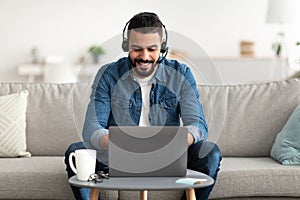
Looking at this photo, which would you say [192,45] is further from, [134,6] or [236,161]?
[134,6]

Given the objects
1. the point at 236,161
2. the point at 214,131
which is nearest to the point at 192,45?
the point at 214,131

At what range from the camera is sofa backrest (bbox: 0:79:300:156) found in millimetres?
3342

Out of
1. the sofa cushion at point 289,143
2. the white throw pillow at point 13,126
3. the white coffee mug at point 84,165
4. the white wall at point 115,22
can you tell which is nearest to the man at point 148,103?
the white coffee mug at point 84,165

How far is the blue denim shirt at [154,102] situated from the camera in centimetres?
256

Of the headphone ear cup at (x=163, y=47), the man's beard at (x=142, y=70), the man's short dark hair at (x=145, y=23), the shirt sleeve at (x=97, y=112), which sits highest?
the man's short dark hair at (x=145, y=23)

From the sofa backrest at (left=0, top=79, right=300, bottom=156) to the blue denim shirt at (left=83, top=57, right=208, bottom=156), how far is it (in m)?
0.69

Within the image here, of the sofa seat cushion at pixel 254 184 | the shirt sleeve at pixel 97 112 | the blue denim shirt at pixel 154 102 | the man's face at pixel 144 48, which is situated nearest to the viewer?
the man's face at pixel 144 48

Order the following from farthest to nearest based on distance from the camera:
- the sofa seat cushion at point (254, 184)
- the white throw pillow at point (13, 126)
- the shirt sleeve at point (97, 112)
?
the white throw pillow at point (13, 126)
the sofa seat cushion at point (254, 184)
the shirt sleeve at point (97, 112)

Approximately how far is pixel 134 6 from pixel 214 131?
5724 mm

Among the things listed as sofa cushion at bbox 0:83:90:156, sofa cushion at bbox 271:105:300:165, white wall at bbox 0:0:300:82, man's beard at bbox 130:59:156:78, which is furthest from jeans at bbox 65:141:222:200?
white wall at bbox 0:0:300:82

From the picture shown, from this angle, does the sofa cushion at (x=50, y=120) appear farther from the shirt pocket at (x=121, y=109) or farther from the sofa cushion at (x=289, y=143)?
the sofa cushion at (x=289, y=143)

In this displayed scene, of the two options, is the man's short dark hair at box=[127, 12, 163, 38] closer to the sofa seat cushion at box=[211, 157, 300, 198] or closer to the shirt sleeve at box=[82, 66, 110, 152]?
the shirt sleeve at box=[82, 66, 110, 152]

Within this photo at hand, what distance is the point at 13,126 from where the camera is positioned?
11.0 ft

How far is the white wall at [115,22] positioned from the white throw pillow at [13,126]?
4737 mm
